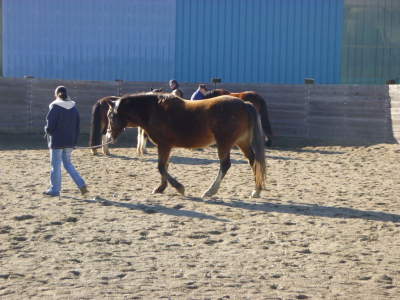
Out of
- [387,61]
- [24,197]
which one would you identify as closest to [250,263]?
[24,197]

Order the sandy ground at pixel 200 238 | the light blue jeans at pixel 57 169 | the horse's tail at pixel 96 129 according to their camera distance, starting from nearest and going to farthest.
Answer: the sandy ground at pixel 200 238, the light blue jeans at pixel 57 169, the horse's tail at pixel 96 129

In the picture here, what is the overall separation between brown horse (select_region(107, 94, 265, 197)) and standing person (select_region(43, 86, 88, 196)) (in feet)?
2.89

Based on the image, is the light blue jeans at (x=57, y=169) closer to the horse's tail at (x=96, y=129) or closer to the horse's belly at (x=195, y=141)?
the horse's belly at (x=195, y=141)

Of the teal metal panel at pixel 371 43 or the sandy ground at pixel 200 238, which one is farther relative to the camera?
the teal metal panel at pixel 371 43

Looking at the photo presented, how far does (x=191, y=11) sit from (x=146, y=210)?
1560 centimetres

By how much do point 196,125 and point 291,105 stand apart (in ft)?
33.3

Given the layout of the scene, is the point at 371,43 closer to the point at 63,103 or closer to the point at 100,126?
the point at 100,126

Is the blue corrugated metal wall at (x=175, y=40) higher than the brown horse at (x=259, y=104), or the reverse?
the blue corrugated metal wall at (x=175, y=40)

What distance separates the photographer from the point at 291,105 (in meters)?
18.9

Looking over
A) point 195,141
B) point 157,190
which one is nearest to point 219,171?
point 195,141

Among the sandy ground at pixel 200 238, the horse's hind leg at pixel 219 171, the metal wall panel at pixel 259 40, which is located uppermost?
the metal wall panel at pixel 259 40

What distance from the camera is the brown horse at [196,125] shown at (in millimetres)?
9055

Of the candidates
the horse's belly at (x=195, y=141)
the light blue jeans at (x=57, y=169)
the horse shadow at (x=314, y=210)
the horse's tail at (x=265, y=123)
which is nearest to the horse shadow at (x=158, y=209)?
the light blue jeans at (x=57, y=169)

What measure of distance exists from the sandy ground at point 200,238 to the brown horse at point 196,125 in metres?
0.52
